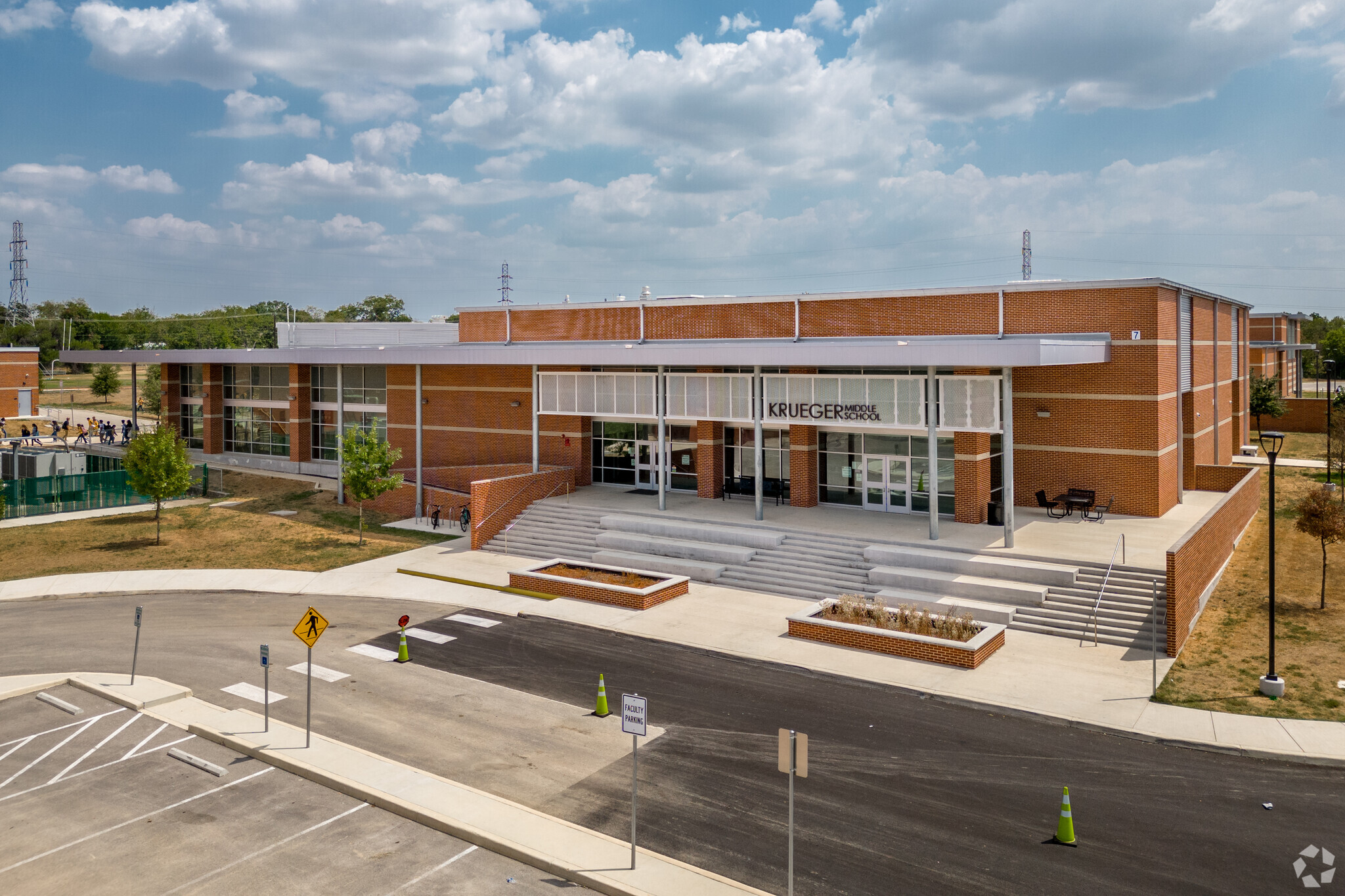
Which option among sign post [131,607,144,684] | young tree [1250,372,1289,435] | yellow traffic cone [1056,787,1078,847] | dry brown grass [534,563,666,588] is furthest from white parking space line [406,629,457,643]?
young tree [1250,372,1289,435]

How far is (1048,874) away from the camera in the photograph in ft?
37.4

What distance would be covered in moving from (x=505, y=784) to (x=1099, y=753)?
9655mm

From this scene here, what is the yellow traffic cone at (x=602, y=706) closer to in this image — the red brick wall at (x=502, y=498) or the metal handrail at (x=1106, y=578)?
the metal handrail at (x=1106, y=578)

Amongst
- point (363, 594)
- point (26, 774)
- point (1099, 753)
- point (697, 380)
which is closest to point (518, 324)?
point (697, 380)

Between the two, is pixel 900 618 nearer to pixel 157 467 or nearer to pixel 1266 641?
pixel 1266 641

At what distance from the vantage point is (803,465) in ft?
106

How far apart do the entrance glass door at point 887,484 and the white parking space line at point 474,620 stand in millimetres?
14193

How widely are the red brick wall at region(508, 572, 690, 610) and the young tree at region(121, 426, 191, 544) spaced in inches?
604

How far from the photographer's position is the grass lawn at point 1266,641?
56.7 ft

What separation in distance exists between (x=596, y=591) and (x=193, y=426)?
36704mm

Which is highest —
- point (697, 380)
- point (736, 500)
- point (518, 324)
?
point (518, 324)

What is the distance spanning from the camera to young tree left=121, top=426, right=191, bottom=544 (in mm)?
33531

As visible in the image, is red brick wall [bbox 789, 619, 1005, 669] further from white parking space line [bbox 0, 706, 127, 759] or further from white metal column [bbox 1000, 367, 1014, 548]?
white parking space line [bbox 0, 706, 127, 759]

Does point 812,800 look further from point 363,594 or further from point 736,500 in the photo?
point 736,500
